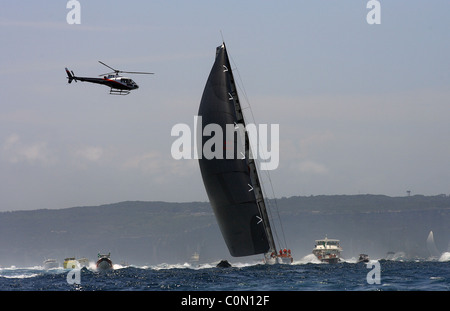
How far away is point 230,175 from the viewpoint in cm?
5734

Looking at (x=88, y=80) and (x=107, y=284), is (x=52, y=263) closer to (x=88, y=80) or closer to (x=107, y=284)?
(x=88, y=80)

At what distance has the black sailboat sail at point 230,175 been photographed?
189 feet

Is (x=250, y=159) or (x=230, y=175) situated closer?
(x=230, y=175)

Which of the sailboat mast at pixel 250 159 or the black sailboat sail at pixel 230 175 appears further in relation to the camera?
the sailboat mast at pixel 250 159

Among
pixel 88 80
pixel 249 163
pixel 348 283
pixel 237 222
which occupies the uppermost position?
pixel 88 80

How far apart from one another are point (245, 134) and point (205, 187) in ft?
18.0

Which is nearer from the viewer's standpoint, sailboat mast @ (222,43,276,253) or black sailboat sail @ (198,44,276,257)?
black sailboat sail @ (198,44,276,257)

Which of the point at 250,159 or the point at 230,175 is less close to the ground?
the point at 250,159

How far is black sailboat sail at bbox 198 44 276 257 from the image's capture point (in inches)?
2263
